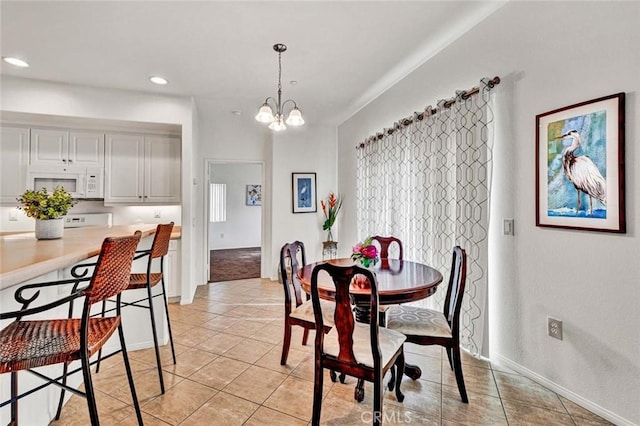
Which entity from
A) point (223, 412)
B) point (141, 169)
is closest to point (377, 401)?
point (223, 412)

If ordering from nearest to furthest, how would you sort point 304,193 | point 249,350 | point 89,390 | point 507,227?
1. point 89,390
2. point 507,227
3. point 249,350
4. point 304,193

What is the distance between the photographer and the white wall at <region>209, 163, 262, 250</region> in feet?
28.5

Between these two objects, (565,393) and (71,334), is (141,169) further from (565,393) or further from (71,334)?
(565,393)

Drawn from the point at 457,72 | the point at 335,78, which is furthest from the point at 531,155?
the point at 335,78

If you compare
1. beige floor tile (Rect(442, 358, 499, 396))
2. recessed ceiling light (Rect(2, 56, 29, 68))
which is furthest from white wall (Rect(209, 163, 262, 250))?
beige floor tile (Rect(442, 358, 499, 396))

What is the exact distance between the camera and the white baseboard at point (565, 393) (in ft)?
5.62

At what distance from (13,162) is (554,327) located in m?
5.67

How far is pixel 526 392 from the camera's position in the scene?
202 cm

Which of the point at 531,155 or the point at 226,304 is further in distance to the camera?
the point at 226,304

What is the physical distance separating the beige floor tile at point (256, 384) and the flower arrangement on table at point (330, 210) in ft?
10.8

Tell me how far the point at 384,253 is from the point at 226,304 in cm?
227

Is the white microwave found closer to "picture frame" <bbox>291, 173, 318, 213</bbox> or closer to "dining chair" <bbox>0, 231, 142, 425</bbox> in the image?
"picture frame" <bbox>291, 173, 318, 213</bbox>

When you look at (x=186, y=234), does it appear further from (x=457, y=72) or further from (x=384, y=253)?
(x=457, y=72)

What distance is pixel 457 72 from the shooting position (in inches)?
108
